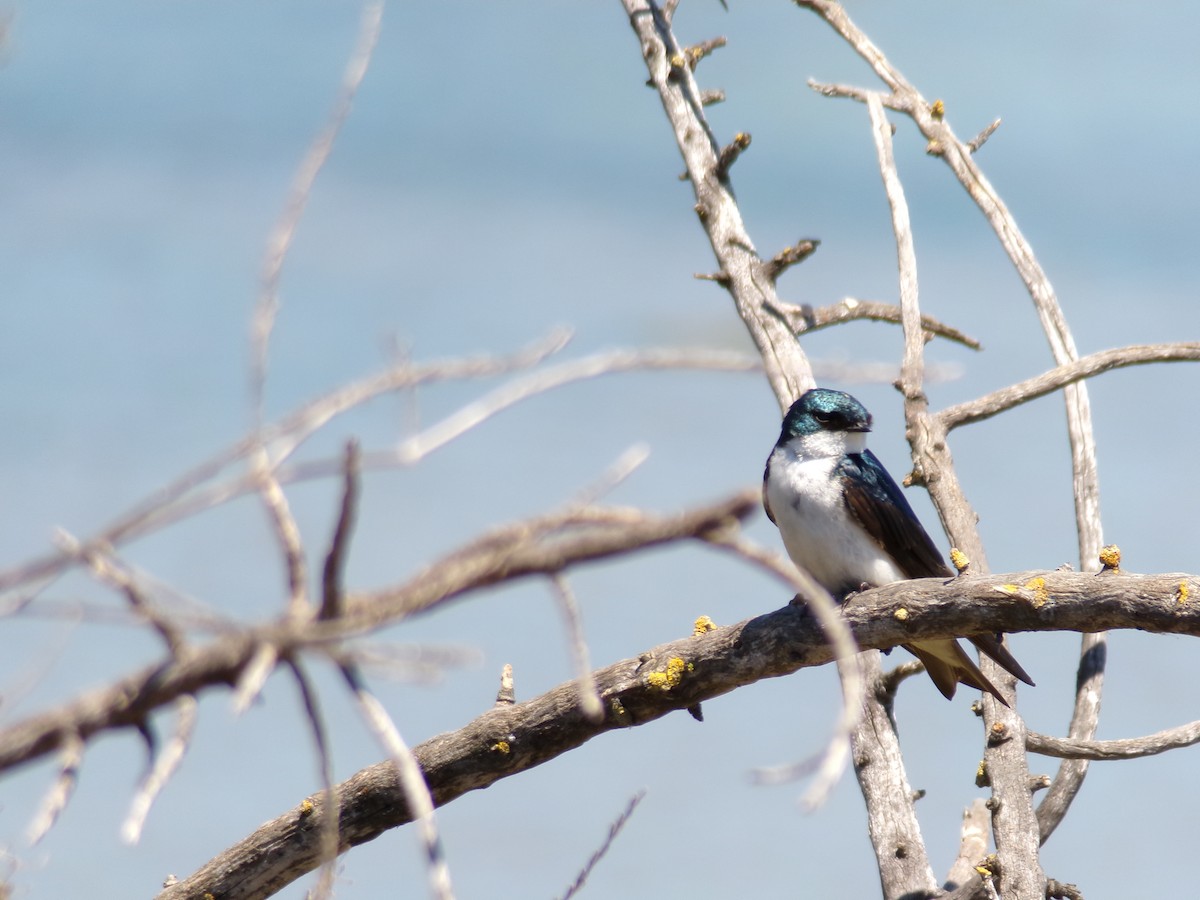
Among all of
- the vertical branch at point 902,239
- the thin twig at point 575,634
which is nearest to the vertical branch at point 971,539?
the vertical branch at point 902,239

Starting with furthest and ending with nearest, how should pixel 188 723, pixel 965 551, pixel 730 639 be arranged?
pixel 965 551, pixel 730 639, pixel 188 723

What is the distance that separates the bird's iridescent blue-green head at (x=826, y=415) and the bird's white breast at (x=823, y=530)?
28 cm

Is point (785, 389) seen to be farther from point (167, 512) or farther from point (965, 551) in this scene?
point (167, 512)

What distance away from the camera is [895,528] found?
6785mm

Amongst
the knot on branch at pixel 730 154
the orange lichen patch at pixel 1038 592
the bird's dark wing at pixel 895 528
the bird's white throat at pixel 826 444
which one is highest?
the knot on branch at pixel 730 154

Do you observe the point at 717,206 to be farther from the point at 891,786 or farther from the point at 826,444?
the point at 891,786

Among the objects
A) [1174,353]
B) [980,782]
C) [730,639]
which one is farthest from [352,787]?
[1174,353]

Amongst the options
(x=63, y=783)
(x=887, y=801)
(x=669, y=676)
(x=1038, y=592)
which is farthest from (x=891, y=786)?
(x=63, y=783)

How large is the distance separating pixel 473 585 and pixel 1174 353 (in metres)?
7.22

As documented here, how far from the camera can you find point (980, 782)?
7.27m

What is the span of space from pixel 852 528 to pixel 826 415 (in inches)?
34.6

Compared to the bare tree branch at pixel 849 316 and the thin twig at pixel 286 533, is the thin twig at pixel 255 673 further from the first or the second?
the bare tree branch at pixel 849 316

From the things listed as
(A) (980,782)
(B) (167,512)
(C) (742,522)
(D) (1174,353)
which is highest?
(D) (1174,353)

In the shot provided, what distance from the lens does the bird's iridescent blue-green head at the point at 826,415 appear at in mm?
7461
